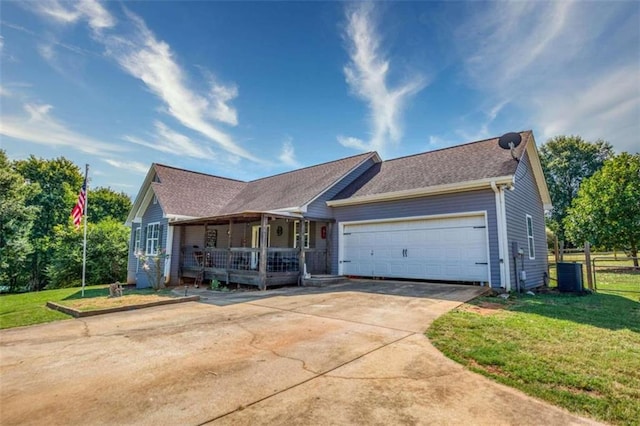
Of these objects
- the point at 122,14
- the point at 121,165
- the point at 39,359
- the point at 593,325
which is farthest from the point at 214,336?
the point at 121,165

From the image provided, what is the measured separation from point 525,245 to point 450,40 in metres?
7.41

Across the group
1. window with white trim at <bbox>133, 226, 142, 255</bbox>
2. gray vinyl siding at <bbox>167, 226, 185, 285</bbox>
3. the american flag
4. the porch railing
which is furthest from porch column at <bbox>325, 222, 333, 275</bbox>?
window with white trim at <bbox>133, 226, 142, 255</bbox>

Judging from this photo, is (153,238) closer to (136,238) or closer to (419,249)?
(136,238)

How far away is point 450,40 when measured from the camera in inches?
397

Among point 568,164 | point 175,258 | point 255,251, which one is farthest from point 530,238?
point 568,164

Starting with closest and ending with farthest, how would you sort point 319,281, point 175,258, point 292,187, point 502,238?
1. point 502,238
2. point 319,281
3. point 175,258
4. point 292,187

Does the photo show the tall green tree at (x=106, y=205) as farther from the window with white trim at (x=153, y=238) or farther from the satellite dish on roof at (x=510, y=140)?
the satellite dish on roof at (x=510, y=140)

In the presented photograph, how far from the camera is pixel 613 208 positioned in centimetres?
1998

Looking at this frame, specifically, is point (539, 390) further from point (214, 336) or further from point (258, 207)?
point (258, 207)

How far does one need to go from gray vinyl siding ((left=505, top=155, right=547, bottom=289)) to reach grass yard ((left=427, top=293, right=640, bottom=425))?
328 cm

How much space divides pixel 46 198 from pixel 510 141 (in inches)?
1459

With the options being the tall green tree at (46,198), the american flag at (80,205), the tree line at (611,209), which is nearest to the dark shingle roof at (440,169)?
the american flag at (80,205)

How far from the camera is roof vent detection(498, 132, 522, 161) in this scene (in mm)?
10572

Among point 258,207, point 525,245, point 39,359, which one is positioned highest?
point 258,207
